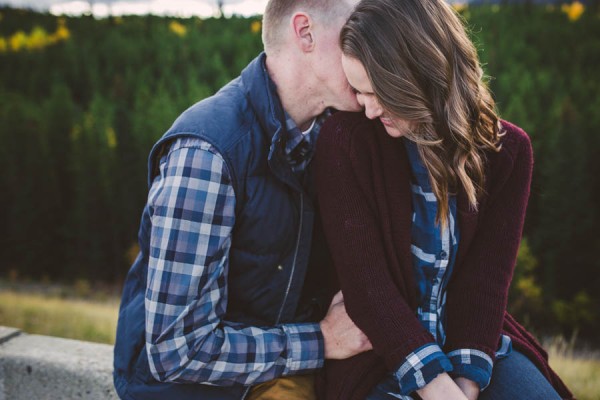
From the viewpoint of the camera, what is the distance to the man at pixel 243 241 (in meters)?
1.70

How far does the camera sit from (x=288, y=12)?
203 centimetres

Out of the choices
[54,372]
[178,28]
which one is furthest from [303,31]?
[178,28]

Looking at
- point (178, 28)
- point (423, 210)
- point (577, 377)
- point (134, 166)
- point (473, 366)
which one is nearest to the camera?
point (473, 366)

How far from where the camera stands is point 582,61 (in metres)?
44.3

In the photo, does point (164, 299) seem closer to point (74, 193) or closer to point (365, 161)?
point (365, 161)

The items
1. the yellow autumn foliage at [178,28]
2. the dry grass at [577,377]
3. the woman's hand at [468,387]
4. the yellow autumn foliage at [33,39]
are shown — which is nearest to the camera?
the woman's hand at [468,387]

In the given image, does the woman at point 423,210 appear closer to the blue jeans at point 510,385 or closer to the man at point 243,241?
the blue jeans at point 510,385

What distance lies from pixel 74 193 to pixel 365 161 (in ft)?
107

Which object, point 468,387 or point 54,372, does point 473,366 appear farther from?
point 54,372

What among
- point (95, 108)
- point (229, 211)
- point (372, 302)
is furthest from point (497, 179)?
point (95, 108)

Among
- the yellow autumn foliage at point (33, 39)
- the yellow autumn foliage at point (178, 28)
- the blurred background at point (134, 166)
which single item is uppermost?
the yellow autumn foliage at point (178, 28)

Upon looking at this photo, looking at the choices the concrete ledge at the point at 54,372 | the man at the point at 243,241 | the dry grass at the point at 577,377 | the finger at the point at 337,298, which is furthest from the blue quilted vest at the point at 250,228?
the dry grass at the point at 577,377

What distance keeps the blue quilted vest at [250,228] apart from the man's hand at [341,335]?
138mm

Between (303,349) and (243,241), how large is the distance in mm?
432
